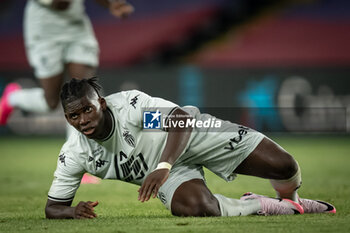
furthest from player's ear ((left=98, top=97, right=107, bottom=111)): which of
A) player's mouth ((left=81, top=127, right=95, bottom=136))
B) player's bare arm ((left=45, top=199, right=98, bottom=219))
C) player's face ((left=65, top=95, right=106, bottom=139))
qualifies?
player's bare arm ((left=45, top=199, right=98, bottom=219))

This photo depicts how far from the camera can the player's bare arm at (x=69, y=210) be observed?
4.41 meters

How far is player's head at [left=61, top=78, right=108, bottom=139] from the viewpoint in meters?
4.28

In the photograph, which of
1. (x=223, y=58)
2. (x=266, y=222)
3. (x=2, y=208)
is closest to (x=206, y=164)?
(x=266, y=222)

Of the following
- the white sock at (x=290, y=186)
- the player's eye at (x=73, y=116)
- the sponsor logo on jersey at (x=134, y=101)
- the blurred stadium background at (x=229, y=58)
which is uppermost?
the sponsor logo on jersey at (x=134, y=101)

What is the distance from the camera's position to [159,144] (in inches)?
179

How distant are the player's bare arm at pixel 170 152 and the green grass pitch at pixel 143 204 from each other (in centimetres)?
26

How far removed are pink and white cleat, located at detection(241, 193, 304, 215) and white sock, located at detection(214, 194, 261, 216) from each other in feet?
0.13

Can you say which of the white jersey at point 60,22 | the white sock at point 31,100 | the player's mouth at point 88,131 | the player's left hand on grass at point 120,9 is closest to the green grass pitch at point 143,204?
the player's mouth at point 88,131

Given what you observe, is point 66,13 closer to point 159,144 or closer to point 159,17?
point 159,144

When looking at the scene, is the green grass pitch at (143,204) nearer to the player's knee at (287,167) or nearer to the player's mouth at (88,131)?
the player's knee at (287,167)

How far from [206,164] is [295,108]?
304 inches

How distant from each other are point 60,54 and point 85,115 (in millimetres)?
3353

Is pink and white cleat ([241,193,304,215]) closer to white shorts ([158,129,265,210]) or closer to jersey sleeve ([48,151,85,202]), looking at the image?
white shorts ([158,129,265,210])

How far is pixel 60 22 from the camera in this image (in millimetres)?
7426
